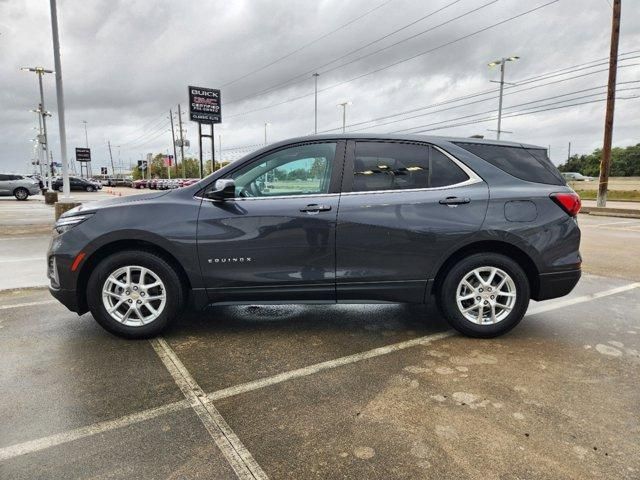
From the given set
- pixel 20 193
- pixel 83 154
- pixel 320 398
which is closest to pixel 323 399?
pixel 320 398

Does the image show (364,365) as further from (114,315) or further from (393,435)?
(114,315)

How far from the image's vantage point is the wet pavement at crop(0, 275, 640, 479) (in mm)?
2340

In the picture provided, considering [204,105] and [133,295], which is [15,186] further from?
[133,295]

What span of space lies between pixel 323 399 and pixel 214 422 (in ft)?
2.26

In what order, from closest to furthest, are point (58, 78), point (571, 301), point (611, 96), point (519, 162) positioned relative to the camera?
point (519, 162) < point (571, 301) < point (58, 78) < point (611, 96)

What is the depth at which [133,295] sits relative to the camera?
3.90 m

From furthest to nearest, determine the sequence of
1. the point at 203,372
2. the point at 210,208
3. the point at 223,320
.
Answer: the point at 223,320
the point at 210,208
the point at 203,372

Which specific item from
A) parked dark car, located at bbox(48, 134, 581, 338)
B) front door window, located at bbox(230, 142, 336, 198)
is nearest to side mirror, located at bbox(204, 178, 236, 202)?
parked dark car, located at bbox(48, 134, 581, 338)

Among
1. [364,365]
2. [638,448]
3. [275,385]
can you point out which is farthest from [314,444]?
[638,448]

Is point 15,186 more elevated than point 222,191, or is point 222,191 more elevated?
point 222,191

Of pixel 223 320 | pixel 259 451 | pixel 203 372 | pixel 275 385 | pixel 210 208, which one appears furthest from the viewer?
pixel 223 320

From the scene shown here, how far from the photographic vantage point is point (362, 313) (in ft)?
15.7

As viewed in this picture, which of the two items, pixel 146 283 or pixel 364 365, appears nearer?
pixel 364 365

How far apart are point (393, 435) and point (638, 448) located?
1278 mm
